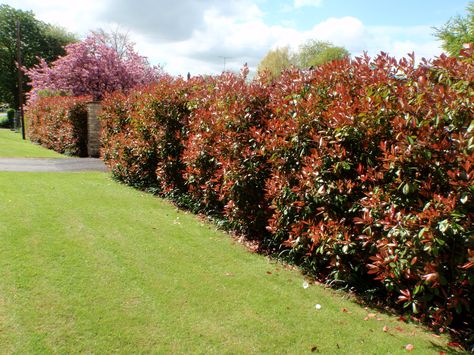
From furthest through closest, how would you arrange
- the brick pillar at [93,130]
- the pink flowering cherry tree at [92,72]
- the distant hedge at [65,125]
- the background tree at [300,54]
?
the background tree at [300,54] < the pink flowering cherry tree at [92,72] < the distant hedge at [65,125] < the brick pillar at [93,130]

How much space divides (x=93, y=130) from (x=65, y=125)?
1.98 meters

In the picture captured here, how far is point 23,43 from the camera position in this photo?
178 feet

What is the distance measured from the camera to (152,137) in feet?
29.8

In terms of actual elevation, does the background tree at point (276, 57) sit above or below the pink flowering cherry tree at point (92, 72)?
above

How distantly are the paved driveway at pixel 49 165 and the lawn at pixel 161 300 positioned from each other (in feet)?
20.7

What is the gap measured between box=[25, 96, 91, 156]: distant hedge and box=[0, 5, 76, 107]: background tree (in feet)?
126

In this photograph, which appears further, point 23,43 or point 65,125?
point 23,43

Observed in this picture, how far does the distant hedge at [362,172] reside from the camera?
344 cm

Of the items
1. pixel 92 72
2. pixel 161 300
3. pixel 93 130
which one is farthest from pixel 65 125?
pixel 161 300

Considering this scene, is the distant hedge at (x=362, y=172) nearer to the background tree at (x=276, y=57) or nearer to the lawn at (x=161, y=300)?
the lawn at (x=161, y=300)

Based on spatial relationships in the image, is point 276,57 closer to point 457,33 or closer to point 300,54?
point 300,54

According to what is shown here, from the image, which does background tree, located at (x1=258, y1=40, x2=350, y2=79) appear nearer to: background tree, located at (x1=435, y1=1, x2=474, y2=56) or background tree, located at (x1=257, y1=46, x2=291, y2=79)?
background tree, located at (x1=257, y1=46, x2=291, y2=79)

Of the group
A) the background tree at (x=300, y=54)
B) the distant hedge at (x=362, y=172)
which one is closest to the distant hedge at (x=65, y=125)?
the distant hedge at (x=362, y=172)

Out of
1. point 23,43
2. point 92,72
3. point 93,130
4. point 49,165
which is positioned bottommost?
point 49,165
